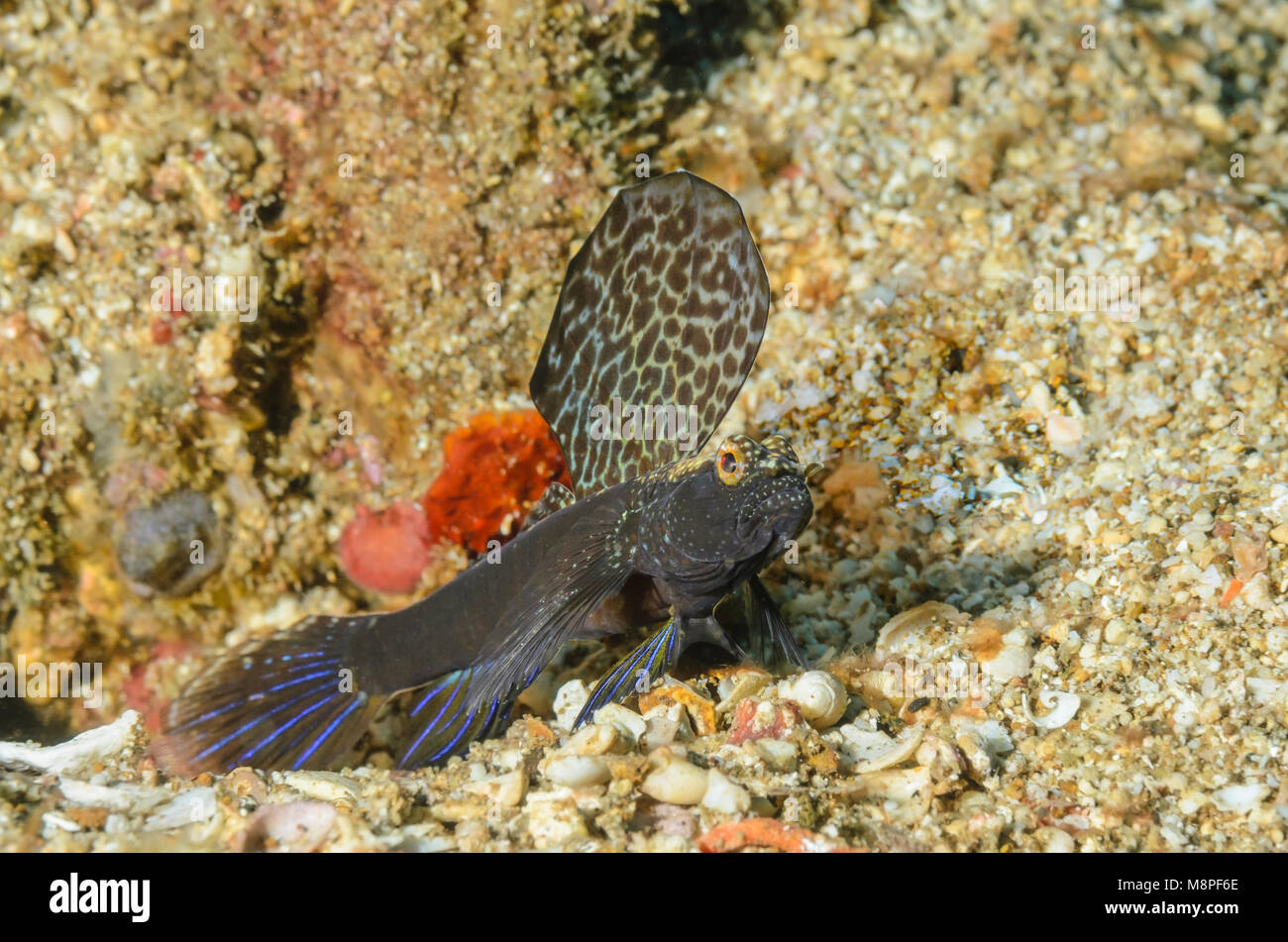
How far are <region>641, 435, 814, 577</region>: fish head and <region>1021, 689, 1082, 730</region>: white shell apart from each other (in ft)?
3.06

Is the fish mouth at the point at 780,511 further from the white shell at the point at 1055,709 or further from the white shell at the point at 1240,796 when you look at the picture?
the white shell at the point at 1240,796

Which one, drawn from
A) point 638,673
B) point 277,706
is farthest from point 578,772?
point 277,706

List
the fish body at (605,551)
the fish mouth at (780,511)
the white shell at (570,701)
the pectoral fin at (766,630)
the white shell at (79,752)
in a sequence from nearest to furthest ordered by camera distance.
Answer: the fish mouth at (780,511) → the fish body at (605,551) → the white shell at (79,752) → the white shell at (570,701) → the pectoral fin at (766,630)

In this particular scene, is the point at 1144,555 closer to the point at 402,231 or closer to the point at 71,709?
the point at 402,231

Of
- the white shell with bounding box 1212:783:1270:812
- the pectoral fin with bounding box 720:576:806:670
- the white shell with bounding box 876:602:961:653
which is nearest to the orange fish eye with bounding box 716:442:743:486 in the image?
the pectoral fin with bounding box 720:576:806:670

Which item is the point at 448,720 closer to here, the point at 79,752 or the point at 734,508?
the point at 79,752

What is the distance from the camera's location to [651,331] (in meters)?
3.29

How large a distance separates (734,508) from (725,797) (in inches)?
34.1

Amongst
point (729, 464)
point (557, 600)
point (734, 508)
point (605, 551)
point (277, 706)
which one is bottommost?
point (277, 706)

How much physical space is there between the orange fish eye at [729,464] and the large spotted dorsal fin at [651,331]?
1.17 ft

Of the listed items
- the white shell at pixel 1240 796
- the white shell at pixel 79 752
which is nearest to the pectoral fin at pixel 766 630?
the white shell at pixel 1240 796

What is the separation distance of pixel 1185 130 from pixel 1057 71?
31.5 inches

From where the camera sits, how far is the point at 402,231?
452 cm

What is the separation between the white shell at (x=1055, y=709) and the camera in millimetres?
2805
